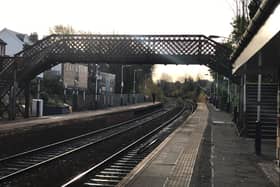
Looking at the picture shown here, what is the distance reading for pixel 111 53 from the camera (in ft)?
109

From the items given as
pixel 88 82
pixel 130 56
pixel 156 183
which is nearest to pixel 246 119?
pixel 130 56

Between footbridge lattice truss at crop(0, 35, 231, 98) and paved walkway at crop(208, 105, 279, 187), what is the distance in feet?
35.7

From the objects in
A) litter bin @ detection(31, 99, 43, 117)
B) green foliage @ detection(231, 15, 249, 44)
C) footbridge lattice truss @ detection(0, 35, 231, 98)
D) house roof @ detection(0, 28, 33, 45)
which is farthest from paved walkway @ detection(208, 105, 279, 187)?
house roof @ detection(0, 28, 33, 45)

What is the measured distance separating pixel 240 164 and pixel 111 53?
19.7 m

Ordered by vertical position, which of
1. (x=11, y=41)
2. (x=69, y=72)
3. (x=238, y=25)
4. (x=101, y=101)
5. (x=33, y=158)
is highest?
(x=11, y=41)

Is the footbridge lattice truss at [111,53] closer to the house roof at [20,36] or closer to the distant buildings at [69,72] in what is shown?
the distant buildings at [69,72]

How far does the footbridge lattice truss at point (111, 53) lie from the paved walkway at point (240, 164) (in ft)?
35.7

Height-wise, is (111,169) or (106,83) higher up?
(106,83)

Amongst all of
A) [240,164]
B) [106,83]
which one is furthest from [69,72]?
[240,164]

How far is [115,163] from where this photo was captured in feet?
51.7

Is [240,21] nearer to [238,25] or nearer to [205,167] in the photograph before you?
[238,25]

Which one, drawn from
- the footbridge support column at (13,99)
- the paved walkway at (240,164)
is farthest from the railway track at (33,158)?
the footbridge support column at (13,99)

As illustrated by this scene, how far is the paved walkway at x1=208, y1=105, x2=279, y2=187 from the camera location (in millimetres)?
11547

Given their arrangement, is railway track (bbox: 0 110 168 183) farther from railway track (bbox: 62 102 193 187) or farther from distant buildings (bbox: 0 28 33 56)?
distant buildings (bbox: 0 28 33 56)
